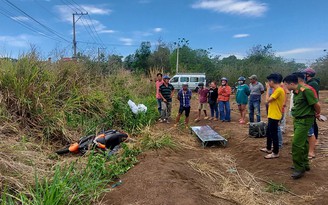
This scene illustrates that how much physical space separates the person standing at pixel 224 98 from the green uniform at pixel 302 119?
13.8ft

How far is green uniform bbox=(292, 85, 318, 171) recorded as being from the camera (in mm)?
3969

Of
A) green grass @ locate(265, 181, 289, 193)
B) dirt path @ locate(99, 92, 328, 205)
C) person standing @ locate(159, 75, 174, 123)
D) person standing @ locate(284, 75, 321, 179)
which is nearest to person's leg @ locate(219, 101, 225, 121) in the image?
person standing @ locate(159, 75, 174, 123)

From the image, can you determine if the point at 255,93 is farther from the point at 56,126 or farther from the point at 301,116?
the point at 56,126

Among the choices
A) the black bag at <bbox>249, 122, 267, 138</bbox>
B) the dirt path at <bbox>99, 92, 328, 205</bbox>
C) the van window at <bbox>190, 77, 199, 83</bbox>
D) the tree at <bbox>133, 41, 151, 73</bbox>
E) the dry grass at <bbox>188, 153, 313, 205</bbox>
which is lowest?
the dry grass at <bbox>188, 153, 313, 205</bbox>

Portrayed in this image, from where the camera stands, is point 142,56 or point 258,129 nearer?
point 258,129

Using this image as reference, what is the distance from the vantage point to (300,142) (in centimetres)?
401

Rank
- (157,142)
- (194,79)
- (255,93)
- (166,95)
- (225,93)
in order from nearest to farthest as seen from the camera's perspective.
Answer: (157,142) → (255,93) → (166,95) → (225,93) → (194,79)

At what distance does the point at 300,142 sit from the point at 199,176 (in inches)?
64.7

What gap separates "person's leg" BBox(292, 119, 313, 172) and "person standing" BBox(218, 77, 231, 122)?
4.21 metres

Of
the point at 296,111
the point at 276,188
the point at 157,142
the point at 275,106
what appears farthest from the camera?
the point at 157,142

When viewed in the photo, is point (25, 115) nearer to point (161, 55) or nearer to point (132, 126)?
point (132, 126)

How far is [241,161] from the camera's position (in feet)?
17.0

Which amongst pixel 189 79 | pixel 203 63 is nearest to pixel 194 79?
pixel 189 79

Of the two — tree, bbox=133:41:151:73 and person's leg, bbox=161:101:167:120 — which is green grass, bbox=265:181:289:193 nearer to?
person's leg, bbox=161:101:167:120
